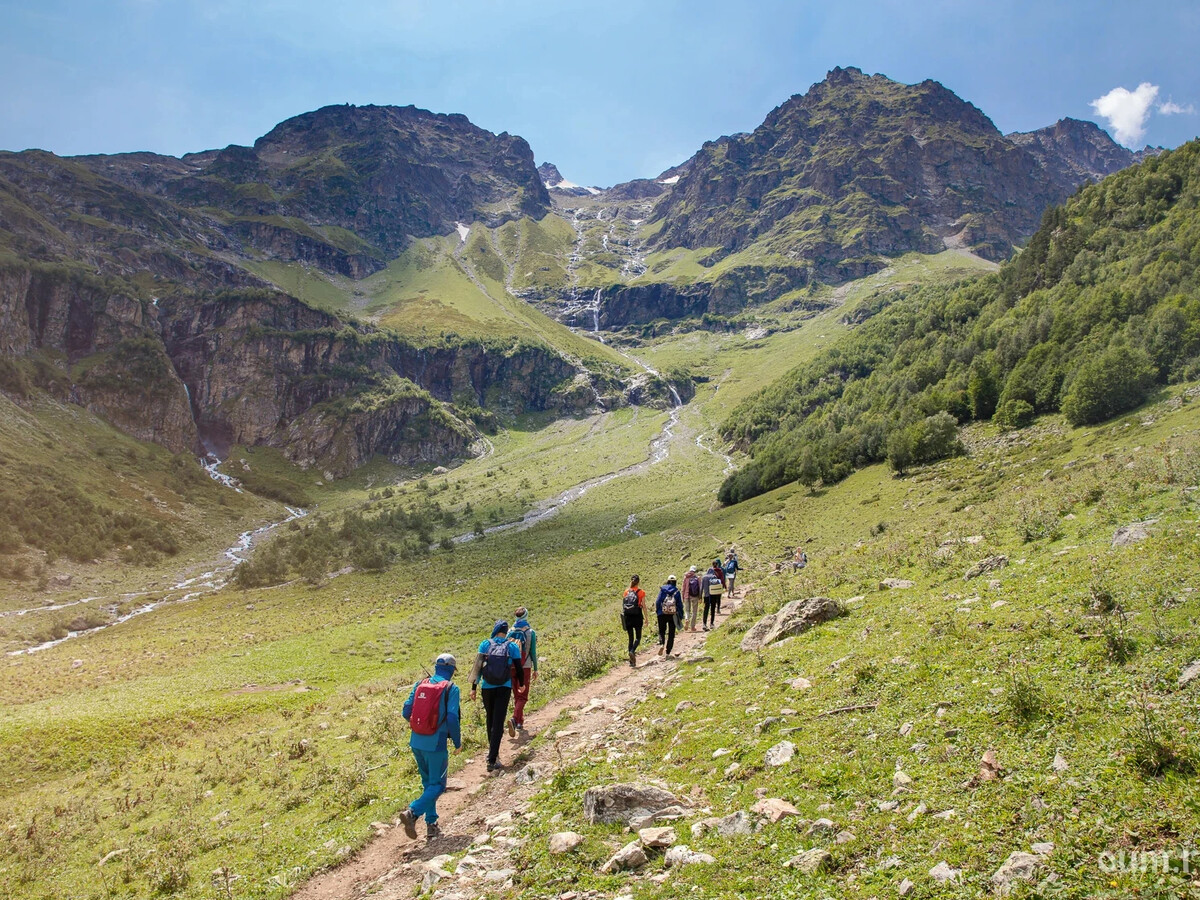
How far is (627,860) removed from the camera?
22.4 ft

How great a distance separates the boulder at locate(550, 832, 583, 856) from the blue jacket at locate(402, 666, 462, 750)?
2.76m

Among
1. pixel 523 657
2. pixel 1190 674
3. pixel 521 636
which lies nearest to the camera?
pixel 1190 674

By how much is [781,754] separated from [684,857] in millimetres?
2558

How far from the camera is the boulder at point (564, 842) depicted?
7469mm

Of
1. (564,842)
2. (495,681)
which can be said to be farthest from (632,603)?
(564,842)

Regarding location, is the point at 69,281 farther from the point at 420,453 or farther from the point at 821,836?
the point at 821,836

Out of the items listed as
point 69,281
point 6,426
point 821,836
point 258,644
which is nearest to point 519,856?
point 821,836

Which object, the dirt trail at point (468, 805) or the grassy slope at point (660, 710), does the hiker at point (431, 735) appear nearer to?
the dirt trail at point (468, 805)

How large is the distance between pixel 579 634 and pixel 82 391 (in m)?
149

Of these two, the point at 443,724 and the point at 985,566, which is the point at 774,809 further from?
the point at 985,566

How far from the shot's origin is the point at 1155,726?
5750 millimetres

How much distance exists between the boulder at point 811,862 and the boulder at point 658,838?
5.45ft

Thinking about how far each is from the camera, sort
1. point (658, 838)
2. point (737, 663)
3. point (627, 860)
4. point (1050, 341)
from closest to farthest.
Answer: point (627, 860) → point (658, 838) → point (737, 663) → point (1050, 341)

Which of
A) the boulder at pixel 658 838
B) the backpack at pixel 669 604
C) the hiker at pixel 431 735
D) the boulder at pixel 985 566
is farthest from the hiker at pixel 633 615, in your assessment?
the boulder at pixel 658 838
